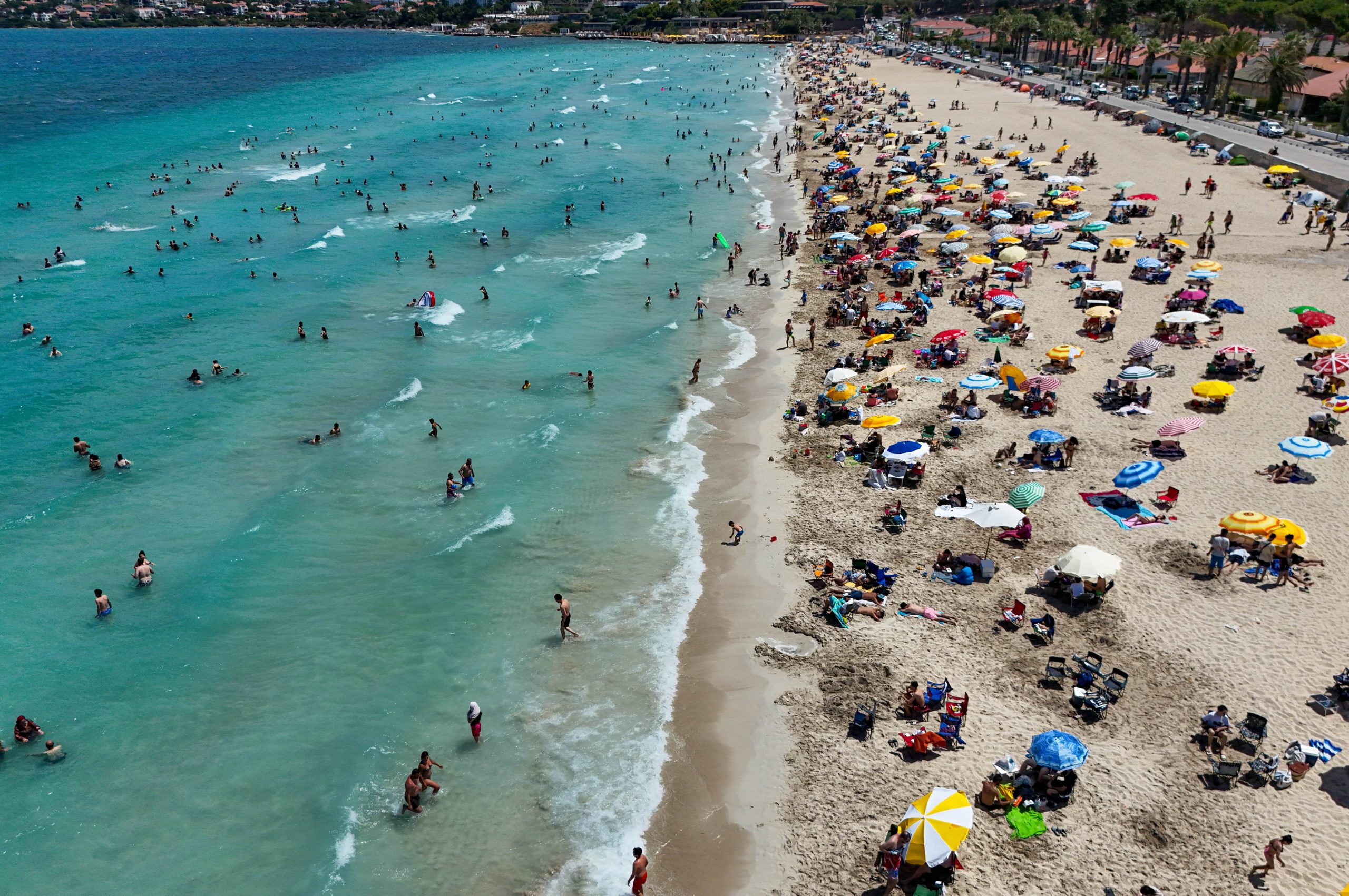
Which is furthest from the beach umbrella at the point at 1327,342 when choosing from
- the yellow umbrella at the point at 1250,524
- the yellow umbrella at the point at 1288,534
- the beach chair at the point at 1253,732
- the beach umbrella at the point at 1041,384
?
the beach chair at the point at 1253,732

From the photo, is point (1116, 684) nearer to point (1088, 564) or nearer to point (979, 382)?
point (1088, 564)

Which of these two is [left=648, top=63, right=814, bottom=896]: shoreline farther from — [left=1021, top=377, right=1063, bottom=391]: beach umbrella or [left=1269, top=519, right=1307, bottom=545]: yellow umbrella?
[left=1269, top=519, right=1307, bottom=545]: yellow umbrella

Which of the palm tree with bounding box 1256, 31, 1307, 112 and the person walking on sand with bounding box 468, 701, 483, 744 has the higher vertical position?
the palm tree with bounding box 1256, 31, 1307, 112

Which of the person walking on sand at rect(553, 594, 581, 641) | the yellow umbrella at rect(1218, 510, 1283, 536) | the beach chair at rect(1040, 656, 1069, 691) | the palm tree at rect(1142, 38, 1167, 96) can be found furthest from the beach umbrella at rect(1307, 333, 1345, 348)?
the palm tree at rect(1142, 38, 1167, 96)

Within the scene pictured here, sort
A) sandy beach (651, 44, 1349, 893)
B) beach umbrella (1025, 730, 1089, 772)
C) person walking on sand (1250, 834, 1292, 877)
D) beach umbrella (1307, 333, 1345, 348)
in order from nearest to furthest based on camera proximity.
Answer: person walking on sand (1250, 834, 1292, 877) → sandy beach (651, 44, 1349, 893) → beach umbrella (1025, 730, 1089, 772) → beach umbrella (1307, 333, 1345, 348)

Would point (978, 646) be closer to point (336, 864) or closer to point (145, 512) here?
point (336, 864)

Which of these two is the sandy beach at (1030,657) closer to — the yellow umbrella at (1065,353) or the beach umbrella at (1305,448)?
the yellow umbrella at (1065,353)
